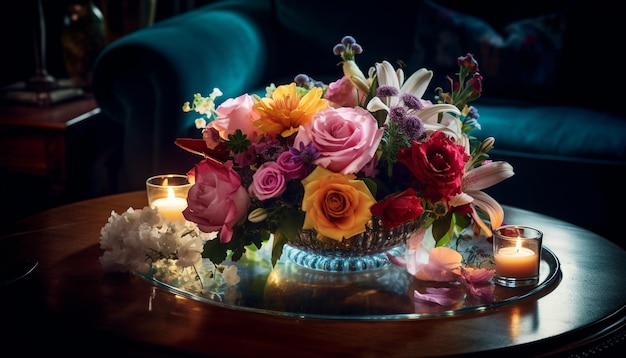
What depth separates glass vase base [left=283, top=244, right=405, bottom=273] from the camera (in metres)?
1.28

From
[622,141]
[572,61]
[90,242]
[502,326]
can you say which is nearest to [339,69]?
[572,61]

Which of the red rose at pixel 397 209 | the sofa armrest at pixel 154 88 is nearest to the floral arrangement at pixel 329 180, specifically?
the red rose at pixel 397 209

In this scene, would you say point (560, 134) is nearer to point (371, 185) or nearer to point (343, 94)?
point (343, 94)

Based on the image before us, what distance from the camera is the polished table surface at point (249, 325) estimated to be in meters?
1.00

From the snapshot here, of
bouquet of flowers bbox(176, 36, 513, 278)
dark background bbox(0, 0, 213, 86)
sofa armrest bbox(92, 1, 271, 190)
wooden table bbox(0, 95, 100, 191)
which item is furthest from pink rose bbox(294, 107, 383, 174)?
dark background bbox(0, 0, 213, 86)

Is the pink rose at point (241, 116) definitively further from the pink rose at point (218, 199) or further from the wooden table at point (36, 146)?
the wooden table at point (36, 146)

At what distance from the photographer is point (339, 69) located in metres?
2.94

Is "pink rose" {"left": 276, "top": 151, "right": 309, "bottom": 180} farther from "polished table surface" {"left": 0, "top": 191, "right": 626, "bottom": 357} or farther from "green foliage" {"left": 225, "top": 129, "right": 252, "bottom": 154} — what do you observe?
"polished table surface" {"left": 0, "top": 191, "right": 626, "bottom": 357}

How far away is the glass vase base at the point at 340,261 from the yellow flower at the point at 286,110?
0.21 metres

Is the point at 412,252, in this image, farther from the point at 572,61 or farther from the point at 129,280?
the point at 572,61

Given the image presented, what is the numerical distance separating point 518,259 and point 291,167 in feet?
1.17

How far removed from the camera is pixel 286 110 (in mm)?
1192

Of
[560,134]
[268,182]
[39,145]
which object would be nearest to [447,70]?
[560,134]

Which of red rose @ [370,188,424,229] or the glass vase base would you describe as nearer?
red rose @ [370,188,424,229]
